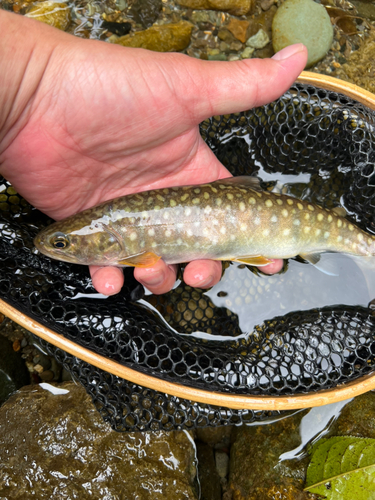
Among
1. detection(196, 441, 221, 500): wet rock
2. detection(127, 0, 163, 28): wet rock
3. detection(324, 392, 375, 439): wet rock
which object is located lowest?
detection(196, 441, 221, 500): wet rock

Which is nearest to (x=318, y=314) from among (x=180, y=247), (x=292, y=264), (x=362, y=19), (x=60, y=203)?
(x=292, y=264)

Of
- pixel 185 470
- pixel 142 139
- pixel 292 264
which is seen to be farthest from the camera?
pixel 292 264

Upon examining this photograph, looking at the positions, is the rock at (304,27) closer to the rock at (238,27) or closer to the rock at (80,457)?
the rock at (238,27)

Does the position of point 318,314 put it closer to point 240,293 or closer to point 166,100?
point 240,293

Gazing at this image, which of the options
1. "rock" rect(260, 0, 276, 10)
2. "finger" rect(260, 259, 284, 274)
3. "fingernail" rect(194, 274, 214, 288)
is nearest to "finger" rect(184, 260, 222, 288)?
"fingernail" rect(194, 274, 214, 288)

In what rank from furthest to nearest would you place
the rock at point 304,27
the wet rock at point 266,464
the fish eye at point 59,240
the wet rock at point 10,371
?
the rock at point 304,27
the wet rock at point 10,371
the wet rock at point 266,464
the fish eye at point 59,240

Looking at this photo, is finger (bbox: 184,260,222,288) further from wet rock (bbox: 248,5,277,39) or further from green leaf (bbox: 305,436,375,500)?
wet rock (bbox: 248,5,277,39)

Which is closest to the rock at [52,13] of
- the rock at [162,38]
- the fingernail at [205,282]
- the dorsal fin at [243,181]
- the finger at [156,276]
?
the rock at [162,38]
